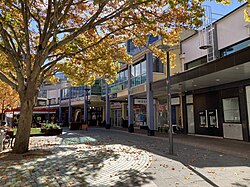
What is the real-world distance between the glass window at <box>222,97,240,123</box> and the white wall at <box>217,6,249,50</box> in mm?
3622

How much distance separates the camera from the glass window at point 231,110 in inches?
511

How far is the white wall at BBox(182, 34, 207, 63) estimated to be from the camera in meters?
16.4

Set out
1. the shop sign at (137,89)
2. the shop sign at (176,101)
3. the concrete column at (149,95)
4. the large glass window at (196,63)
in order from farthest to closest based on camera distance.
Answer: the shop sign at (176,101) < the shop sign at (137,89) < the concrete column at (149,95) < the large glass window at (196,63)

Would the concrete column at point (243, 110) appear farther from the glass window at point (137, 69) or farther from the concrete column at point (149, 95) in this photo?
the glass window at point (137, 69)

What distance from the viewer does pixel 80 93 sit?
33531mm

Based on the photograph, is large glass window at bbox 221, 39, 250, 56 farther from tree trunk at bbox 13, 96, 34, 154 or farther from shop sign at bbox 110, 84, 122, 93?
tree trunk at bbox 13, 96, 34, 154

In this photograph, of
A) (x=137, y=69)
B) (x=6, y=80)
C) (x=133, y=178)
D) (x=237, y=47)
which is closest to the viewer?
(x=133, y=178)

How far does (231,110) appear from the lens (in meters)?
13.5

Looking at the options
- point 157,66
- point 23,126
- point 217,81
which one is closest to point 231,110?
point 217,81

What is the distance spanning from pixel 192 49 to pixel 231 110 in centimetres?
607

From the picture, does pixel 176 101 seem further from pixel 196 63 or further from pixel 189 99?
pixel 196 63

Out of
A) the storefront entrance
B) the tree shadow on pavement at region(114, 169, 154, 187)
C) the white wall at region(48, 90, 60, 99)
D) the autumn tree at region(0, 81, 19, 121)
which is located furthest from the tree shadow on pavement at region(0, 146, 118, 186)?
the white wall at region(48, 90, 60, 99)

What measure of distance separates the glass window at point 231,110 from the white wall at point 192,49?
13.8ft

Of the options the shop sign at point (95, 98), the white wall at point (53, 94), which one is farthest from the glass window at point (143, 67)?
the white wall at point (53, 94)
